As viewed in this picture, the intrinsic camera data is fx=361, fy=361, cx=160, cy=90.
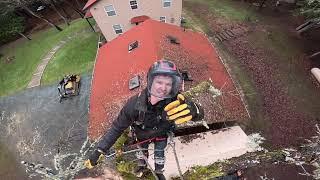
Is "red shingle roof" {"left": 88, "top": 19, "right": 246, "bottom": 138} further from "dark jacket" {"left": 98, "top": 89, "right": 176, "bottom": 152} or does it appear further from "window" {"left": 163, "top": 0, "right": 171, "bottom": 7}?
"dark jacket" {"left": 98, "top": 89, "right": 176, "bottom": 152}

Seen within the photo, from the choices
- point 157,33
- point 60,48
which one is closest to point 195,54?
point 157,33

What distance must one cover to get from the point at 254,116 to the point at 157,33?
8.28 m

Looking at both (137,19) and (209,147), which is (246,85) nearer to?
(137,19)

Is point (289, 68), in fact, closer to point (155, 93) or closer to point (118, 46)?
point (118, 46)

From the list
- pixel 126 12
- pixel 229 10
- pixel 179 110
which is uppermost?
pixel 179 110

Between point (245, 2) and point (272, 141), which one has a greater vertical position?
point (245, 2)

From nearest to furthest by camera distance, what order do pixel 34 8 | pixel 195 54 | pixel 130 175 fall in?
pixel 130 175 → pixel 195 54 → pixel 34 8

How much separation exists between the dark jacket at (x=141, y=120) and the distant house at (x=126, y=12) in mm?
21256

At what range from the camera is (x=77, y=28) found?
37344 millimetres

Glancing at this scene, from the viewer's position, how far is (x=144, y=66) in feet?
62.8

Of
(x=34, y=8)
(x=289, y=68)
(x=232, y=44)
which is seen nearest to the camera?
(x=289, y=68)

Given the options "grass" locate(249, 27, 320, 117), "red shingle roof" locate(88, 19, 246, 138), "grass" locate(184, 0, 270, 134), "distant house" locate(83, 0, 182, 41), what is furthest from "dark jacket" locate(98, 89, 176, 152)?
"distant house" locate(83, 0, 182, 41)

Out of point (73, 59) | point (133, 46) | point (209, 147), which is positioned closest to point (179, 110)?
point (209, 147)

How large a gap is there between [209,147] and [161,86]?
26.3 ft
